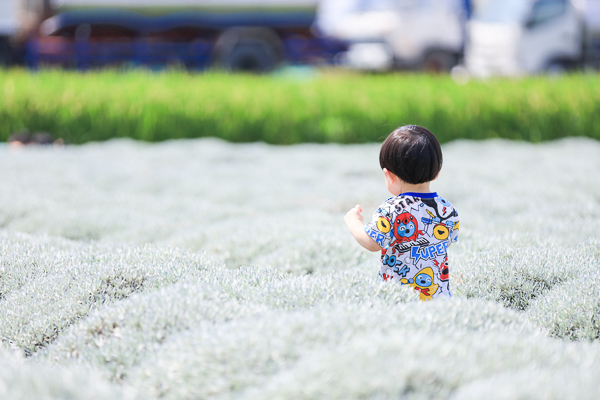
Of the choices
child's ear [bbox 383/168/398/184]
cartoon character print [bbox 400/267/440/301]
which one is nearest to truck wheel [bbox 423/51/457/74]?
child's ear [bbox 383/168/398/184]

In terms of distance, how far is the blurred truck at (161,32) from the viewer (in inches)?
523

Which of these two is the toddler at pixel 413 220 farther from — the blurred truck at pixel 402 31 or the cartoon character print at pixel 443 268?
the blurred truck at pixel 402 31

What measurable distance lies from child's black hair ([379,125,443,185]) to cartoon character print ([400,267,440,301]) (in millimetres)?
426

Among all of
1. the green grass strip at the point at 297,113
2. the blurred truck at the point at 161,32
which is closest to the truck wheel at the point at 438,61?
the blurred truck at the point at 161,32

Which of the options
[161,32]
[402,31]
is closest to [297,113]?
[402,31]

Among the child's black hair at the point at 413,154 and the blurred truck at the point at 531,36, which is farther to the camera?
the blurred truck at the point at 531,36

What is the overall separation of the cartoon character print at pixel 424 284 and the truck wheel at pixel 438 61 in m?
12.0

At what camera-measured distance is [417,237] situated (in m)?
2.30

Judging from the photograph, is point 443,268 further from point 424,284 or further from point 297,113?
point 297,113

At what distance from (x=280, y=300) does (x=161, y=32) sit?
42.1 feet

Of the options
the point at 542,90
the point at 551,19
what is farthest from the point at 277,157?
the point at 551,19

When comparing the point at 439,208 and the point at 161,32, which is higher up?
the point at 161,32

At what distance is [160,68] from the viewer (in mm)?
13578

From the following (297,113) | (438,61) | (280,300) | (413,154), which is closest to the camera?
(413,154)
